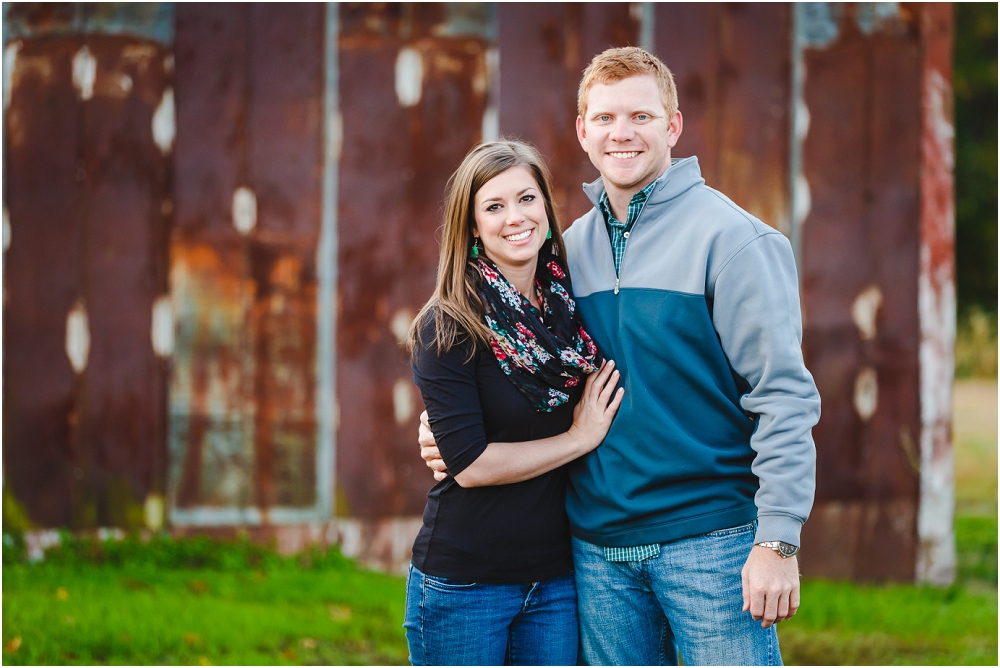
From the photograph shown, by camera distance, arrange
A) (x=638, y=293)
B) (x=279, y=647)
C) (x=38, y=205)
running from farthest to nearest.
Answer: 1. (x=38, y=205)
2. (x=279, y=647)
3. (x=638, y=293)

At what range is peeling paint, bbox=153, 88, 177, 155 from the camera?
4168 mm

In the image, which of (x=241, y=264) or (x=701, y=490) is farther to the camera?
(x=241, y=264)

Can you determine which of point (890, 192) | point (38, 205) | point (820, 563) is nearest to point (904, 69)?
point (890, 192)

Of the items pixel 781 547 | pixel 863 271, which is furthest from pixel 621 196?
pixel 863 271

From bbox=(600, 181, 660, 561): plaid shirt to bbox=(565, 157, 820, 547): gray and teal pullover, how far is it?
0.07ft

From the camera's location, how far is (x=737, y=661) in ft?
6.48

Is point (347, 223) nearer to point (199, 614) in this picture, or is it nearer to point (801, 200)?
point (199, 614)

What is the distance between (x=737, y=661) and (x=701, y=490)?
1.37 ft

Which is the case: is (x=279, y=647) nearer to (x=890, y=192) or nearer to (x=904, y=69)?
(x=890, y=192)

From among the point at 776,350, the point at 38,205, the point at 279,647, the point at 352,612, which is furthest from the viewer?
the point at 38,205

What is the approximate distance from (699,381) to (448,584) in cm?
83

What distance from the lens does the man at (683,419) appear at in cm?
191

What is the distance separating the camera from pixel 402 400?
14.1 ft

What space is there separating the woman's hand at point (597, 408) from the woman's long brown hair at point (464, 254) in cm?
31
